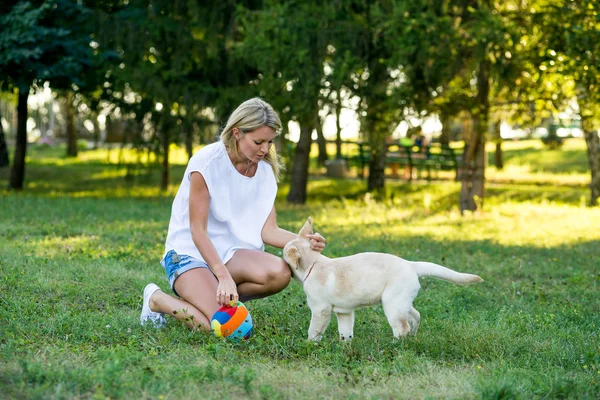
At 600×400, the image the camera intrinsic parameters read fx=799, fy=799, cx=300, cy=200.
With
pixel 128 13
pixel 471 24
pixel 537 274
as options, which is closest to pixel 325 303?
pixel 537 274

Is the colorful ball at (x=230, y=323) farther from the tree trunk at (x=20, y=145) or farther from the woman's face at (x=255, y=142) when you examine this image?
the tree trunk at (x=20, y=145)

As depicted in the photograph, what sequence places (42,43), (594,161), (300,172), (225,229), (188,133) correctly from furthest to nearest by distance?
(594,161) < (300,172) < (188,133) < (42,43) < (225,229)

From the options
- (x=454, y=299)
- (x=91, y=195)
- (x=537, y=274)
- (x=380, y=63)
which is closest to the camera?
(x=454, y=299)

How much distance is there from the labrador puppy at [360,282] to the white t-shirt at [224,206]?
1.89 feet

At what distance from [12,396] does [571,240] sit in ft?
31.9

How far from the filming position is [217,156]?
6059 millimetres

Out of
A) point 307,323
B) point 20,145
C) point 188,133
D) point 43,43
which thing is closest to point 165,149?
point 188,133

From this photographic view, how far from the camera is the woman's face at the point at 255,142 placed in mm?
5895

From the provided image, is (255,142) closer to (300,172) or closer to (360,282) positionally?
(360,282)

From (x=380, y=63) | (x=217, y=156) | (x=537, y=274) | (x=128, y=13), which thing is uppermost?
(x=128, y=13)

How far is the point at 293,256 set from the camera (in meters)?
5.78

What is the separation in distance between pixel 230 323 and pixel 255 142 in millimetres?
1344

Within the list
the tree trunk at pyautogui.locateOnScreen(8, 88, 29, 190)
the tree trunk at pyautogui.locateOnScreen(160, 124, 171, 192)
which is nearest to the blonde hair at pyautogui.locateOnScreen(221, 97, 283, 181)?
the tree trunk at pyautogui.locateOnScreen(160, 124, 171, 192)

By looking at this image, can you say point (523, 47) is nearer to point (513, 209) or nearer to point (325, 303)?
point (513, 209)
